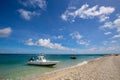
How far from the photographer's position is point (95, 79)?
1198cm

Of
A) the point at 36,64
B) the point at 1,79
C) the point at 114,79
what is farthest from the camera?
the point at 36,64

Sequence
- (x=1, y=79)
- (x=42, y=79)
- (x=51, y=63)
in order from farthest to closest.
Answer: (x=51, y=63) → (x=1, y=79) → (x=42, y=79)

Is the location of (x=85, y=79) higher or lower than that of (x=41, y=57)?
lower

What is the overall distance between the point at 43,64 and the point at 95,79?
21.2 m

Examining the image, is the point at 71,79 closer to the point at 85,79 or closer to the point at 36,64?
the point at 85,79

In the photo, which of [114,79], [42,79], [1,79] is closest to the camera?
[114,79]

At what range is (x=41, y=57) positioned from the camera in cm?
3509

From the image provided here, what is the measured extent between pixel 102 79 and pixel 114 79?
1.05 metres

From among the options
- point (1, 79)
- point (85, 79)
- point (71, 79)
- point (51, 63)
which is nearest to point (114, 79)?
point (85, 79)

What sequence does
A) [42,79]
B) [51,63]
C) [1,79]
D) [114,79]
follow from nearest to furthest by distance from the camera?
[114,79] → [42,79] → [1,79] → [51,63]

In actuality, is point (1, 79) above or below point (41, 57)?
below

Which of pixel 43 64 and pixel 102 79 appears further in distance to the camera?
pixel 43 64

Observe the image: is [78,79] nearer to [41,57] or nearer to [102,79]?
[102,79]

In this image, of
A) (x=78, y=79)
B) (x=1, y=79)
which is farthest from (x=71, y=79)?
(x=1, y=79)
